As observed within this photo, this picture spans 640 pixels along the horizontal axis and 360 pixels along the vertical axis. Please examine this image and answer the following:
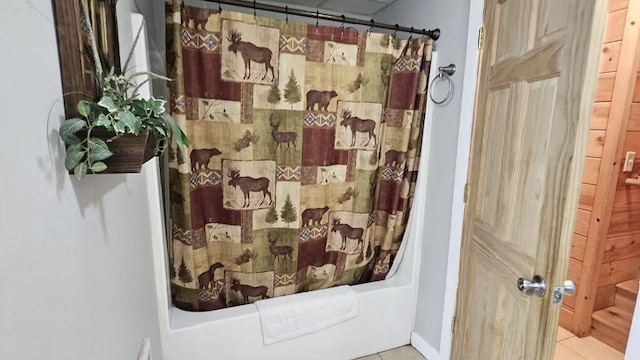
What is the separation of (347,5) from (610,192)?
2304 millimetres

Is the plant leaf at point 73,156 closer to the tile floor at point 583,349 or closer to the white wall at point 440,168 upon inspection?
the white wall at point 440,168

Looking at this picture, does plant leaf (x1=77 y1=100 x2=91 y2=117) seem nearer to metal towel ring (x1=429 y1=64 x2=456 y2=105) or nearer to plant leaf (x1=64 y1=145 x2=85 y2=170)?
plant leaf (x1=64 y1=145 x2=85 y2=170)

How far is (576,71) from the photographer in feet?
3.08

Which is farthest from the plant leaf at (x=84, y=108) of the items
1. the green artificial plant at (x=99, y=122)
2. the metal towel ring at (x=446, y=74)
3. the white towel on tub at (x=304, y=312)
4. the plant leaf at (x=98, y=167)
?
the metal towel ring at (x=446, y=74)

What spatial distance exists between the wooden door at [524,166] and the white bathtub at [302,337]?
575 millimetres

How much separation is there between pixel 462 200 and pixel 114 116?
1.67 meters

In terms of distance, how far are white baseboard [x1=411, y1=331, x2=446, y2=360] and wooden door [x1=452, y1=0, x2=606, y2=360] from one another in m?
0.46

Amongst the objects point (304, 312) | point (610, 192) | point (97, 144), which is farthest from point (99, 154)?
point (610, 192)

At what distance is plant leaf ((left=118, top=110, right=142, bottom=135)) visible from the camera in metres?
0.67

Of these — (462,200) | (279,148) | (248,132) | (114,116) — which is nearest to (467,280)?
(462,200)

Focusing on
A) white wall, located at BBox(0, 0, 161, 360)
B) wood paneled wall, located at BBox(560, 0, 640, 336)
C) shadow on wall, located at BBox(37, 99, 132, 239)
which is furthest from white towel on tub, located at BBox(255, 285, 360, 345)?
wood paneled wall, located at BBox(560, 0, 640, 336)

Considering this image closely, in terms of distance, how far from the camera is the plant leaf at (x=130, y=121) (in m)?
0.67

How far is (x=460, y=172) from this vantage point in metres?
1.76

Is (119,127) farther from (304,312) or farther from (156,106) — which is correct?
(304,312)
